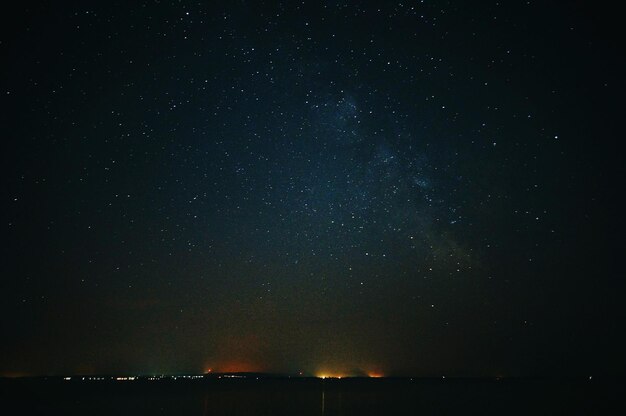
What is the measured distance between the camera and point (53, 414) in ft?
80.9

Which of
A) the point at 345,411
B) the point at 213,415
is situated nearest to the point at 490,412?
the point at 345,411

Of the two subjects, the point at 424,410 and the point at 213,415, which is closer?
the point at 213,415

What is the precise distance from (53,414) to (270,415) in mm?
11631

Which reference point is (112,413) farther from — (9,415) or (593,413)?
(593,413)

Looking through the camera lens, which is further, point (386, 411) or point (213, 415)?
point (386, 411)

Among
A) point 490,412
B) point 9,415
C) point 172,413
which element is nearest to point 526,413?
point 490,412

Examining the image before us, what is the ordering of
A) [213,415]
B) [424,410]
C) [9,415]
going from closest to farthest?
[9,415] → [213,415] → [424,410]

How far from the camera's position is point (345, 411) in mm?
28375

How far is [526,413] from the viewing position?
26.2 meters

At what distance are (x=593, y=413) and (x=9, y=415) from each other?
31.3m

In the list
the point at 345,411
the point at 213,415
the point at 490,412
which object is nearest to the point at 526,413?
the point at 490,412

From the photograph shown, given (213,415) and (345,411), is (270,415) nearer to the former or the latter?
(213,415)

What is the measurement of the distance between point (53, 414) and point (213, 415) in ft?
27.9

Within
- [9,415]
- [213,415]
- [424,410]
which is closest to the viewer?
[9,415]
